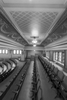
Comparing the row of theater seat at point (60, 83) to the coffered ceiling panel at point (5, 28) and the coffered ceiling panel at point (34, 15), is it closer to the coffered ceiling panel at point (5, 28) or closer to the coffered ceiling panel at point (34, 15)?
the coffered ceiling panel at point (34, 15)

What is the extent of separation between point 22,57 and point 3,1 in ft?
56.8

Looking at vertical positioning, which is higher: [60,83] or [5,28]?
[5,28]

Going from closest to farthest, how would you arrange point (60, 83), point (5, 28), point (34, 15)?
A: 1. point (34, 15)
2. point (5, 28)
3. point (60, 83)

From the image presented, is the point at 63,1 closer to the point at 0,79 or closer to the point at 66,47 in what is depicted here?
the point at 66,47

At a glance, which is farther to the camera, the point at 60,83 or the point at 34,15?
the point at 60,83

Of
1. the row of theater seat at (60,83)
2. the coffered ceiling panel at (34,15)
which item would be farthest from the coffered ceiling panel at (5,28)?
the row of theater seat at (60,83)

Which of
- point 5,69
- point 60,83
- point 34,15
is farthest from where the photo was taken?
point 5,69

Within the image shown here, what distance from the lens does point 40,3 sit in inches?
62.4

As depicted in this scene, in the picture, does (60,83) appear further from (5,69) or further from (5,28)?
(5,69)

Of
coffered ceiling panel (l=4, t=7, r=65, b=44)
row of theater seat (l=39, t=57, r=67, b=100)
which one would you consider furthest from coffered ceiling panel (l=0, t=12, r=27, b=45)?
row of theater seat (l=39, t=57, r=67, b=100)

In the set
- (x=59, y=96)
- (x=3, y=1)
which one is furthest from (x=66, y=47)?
(x=3, y=1)

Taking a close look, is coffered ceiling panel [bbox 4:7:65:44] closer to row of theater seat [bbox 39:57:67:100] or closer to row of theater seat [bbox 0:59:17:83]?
row of theater seat [bbox 39:57:67:100]

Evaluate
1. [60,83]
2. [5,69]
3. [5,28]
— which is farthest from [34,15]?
[5,69]

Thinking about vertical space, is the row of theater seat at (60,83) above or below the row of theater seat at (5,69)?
above
